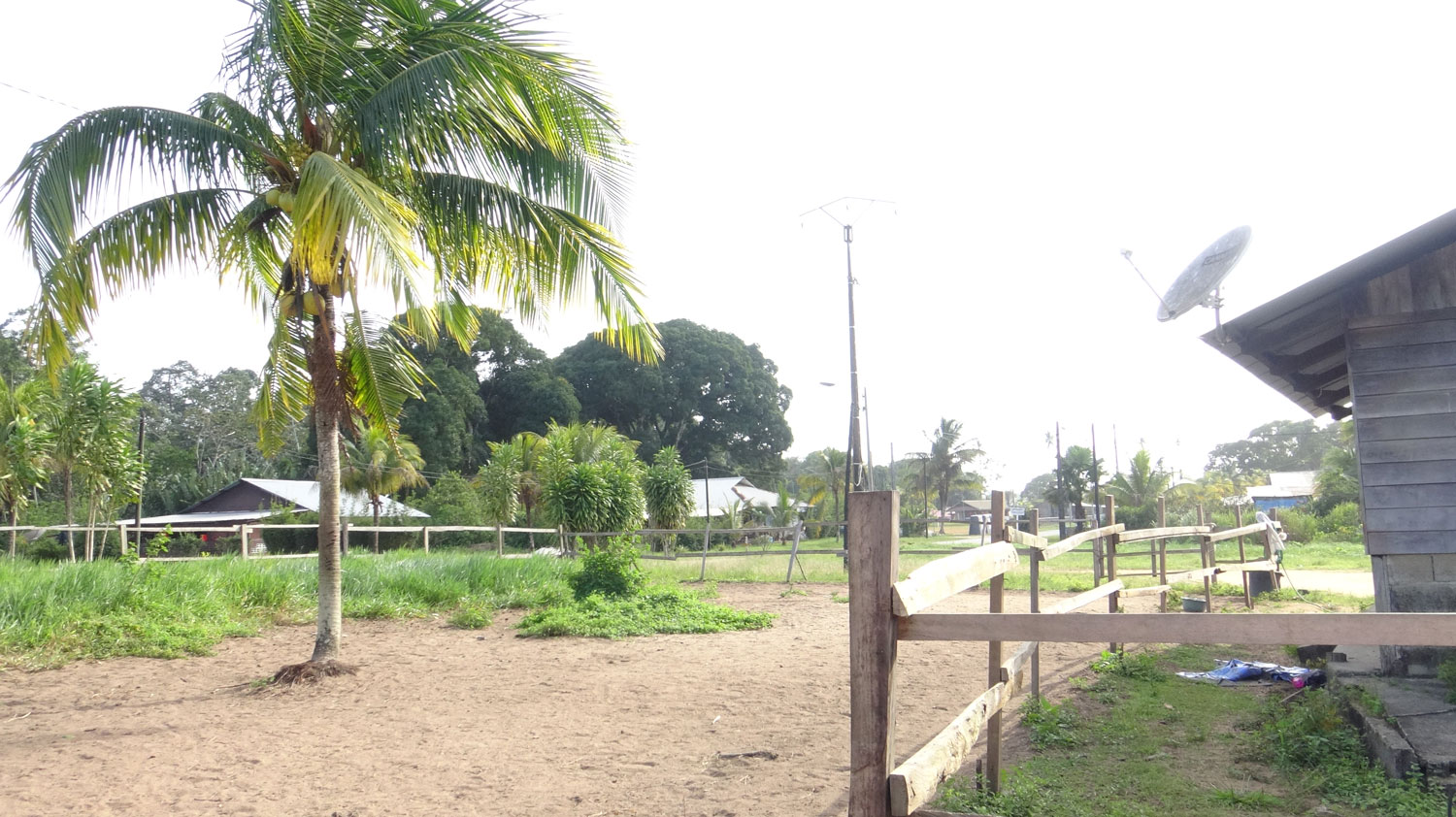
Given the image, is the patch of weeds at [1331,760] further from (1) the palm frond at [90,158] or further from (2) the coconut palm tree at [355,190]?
(1) the palm frond at [90,158]

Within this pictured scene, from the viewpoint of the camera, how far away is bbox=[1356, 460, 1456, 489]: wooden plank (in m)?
6.22

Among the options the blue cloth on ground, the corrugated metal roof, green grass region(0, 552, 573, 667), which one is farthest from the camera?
green grass region(0, 552, 573, 667)

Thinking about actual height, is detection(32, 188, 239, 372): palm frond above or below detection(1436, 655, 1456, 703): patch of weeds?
above

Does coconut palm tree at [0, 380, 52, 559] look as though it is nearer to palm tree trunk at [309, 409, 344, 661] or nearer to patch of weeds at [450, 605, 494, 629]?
patch of weeds at [450, 605, 494, 629]

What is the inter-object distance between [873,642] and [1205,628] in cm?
90

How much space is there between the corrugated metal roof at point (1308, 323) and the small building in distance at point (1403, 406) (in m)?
0.02

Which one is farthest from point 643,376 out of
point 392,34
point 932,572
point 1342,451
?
point 932,572

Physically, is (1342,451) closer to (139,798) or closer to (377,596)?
(377,596)

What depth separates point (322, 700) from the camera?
719cm

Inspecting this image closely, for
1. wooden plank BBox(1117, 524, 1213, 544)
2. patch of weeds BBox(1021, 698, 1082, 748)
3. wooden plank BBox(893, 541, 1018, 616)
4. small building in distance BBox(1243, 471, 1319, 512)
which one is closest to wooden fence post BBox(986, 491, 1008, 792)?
wooden plank BBox(893, 541, 1018, 616)

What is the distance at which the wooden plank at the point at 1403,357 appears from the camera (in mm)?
6238

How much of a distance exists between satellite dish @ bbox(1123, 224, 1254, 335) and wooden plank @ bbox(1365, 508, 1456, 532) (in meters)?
1.67

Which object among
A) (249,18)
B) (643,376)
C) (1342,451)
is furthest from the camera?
(643,376)

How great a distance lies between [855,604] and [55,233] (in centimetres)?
684
